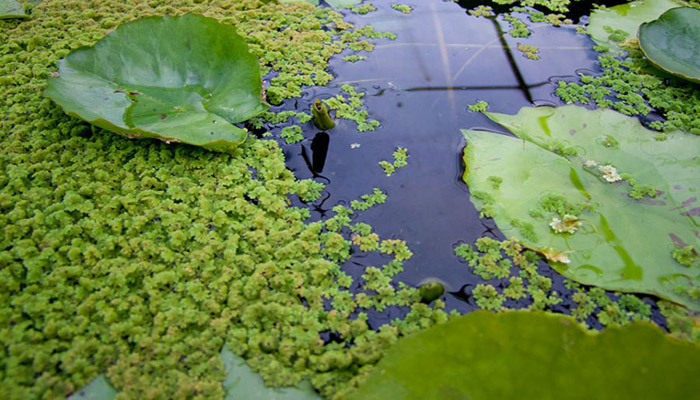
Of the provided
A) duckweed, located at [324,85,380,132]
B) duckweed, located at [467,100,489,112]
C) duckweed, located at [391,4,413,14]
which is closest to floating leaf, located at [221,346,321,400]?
duckweed, located at [324,85,380,132]

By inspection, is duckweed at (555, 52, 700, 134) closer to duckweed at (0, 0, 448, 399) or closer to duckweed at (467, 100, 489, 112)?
duckweed at (467, 100, 489, 112)

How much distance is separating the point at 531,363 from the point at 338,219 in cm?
105

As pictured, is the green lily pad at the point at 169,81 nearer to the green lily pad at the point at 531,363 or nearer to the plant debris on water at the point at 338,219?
the plant debris on water at the point at 338,219

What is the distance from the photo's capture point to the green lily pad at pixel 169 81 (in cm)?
228

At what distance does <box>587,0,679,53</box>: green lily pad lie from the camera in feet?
10.7

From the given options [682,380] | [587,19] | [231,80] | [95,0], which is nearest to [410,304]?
[682,380]

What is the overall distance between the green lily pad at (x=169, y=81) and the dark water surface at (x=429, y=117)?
0.39 m

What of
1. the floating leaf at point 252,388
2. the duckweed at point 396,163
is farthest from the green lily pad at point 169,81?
the floating leaf at point 252,388

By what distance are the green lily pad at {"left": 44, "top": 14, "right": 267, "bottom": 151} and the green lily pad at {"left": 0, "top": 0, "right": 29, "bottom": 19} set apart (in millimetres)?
1319

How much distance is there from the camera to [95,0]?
11.5 ft

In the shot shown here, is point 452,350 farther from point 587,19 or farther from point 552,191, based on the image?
point 587,19

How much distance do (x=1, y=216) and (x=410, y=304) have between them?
1855 mm

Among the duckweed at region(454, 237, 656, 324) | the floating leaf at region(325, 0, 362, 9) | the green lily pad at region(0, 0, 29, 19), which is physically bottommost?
the duckweed at region(454, 237, 656, 324)

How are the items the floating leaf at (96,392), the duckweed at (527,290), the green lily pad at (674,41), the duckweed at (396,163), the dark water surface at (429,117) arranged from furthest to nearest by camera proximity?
the green lily pad at (674,41), the duckweed at (396,163), the dark water surface at (429,117), the duckweed at (527,290), the floating leaf at (96,392)
